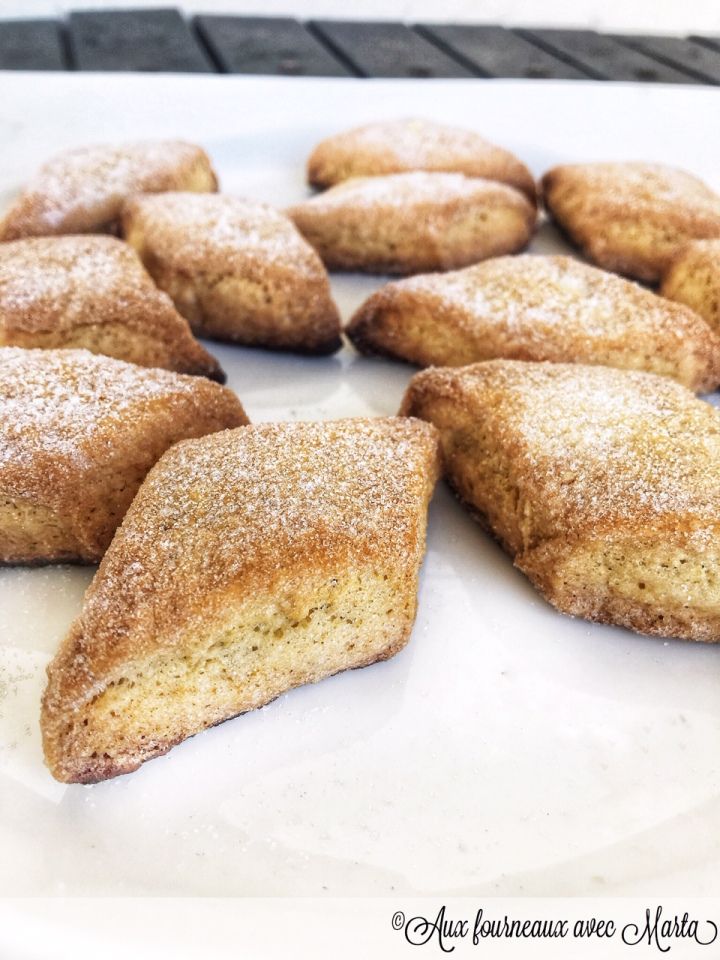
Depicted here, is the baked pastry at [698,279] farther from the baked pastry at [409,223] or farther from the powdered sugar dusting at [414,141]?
the powdered sugar dusting at [414,141]

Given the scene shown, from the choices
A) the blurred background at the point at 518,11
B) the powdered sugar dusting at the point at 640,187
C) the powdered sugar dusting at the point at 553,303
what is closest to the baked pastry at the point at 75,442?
the powdered sugar dusting at the point at 553,303

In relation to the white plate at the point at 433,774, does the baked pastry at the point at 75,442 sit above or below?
above

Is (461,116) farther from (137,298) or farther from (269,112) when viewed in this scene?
(137,298)

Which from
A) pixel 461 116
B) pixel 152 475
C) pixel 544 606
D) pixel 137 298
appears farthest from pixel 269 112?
pixel 544 606

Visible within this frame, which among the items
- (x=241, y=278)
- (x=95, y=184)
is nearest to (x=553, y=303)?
(x=241, y=278)

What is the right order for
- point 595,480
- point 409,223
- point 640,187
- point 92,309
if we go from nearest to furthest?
1. point 595,480
2. point 92,309
3. point 409,223
4. point 640,187

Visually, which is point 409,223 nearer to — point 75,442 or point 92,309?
point 92,309
